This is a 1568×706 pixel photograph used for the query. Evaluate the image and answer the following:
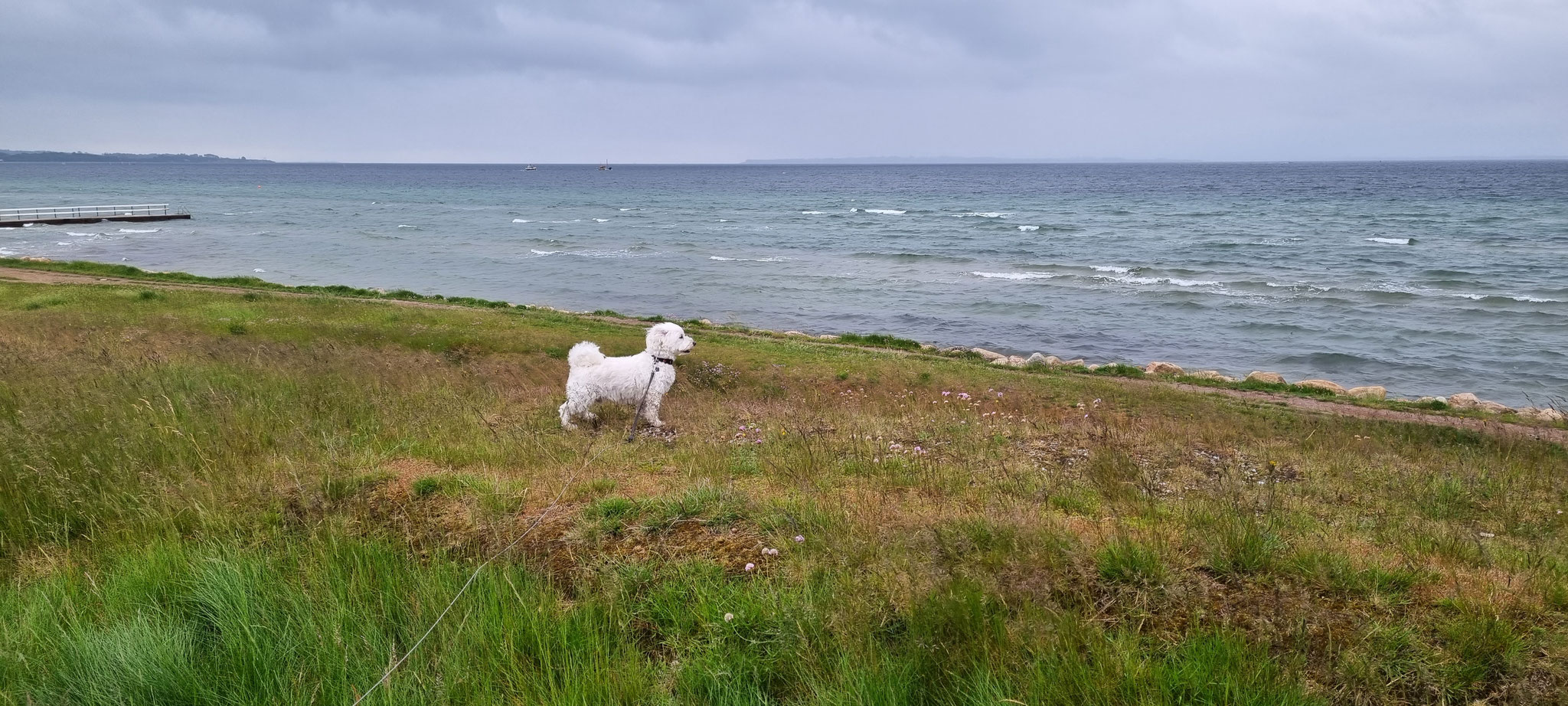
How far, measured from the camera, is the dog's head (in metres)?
9.43

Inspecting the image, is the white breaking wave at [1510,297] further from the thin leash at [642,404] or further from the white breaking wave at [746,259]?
the thin leash at [642,404]

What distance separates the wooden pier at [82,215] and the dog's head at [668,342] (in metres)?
65.7

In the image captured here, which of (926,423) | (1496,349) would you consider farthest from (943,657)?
(1496,349)

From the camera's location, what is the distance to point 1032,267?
136 feet

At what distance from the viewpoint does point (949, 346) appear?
81.3ft

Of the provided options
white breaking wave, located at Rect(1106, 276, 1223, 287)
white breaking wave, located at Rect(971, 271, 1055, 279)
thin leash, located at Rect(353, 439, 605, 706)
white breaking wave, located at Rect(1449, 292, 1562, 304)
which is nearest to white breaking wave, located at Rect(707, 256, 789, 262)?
white breaking wave, located at Rect(971, 271, 1055, 279)

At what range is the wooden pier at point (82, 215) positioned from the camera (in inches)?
2190

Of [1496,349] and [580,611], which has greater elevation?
[580,611]

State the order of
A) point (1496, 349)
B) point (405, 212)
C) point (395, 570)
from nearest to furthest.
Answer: point (395, 570) < point (1496, 349) < point (405, 212)

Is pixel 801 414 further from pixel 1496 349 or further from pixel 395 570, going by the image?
pixel 1496 349

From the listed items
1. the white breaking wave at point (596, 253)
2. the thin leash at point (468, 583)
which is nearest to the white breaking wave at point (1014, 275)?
the white breaking wave at point (596, 253)

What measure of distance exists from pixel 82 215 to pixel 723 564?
74055 millimetres

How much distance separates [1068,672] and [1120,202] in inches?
3760

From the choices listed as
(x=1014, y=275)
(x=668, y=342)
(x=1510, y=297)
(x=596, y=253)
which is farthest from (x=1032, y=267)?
(x=668, y=342)
